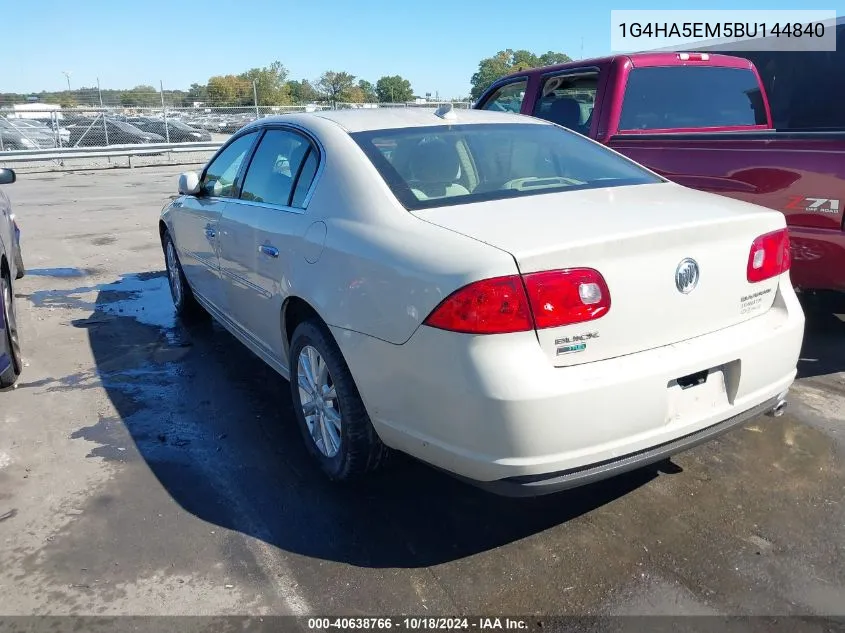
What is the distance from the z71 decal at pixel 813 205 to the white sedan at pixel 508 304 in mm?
1122

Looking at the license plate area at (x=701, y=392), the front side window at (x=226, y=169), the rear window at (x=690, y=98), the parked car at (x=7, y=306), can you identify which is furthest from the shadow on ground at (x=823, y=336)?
the parked car at (x=7, y=306)

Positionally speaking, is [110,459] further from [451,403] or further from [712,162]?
[712,162]

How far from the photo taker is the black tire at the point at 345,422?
3029mm

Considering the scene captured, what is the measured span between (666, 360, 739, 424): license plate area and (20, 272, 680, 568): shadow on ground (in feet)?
2.34

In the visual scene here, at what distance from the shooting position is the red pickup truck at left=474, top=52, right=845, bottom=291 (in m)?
4.06

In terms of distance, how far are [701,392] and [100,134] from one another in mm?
25597

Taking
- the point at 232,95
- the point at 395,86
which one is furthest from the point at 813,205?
the point at 395,86

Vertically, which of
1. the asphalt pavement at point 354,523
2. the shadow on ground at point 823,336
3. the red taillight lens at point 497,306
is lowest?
the asphalt pavement at point 354,523

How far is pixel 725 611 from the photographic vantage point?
2463 millimetres

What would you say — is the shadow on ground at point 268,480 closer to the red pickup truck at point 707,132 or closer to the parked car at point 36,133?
the red pickup truck at point 707,132

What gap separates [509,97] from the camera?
7.02 meters

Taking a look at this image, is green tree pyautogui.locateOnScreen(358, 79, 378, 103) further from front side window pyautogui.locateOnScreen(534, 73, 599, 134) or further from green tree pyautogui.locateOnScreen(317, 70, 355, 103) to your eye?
front side window pyautogui.locateOnScreen(534, 73, 599, 134)

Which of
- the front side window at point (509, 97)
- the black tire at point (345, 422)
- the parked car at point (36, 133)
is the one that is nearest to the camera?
the black tire at point (345, 422)

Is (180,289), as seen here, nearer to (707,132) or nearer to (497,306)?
(497,306)
